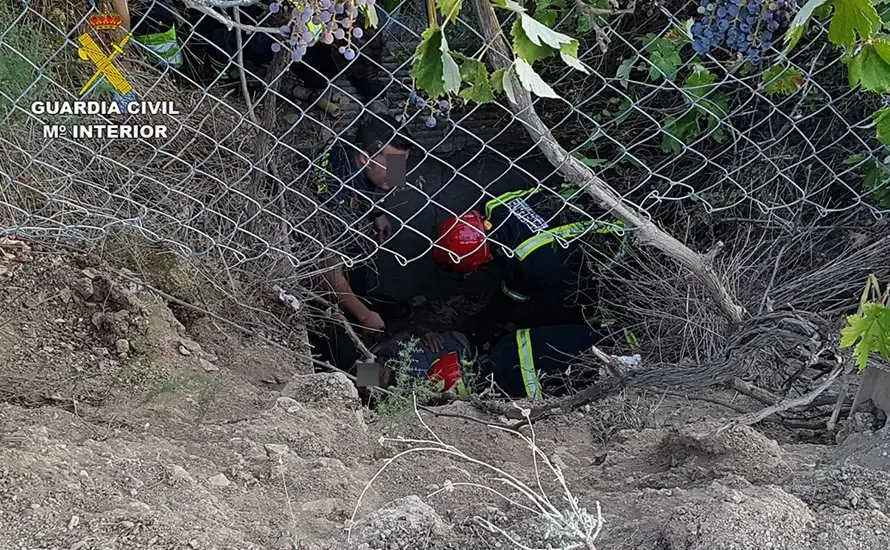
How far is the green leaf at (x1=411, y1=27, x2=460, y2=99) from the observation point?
1288 millimetres

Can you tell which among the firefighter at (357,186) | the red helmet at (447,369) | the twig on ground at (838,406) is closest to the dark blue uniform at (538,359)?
the red helmet at (447,369)

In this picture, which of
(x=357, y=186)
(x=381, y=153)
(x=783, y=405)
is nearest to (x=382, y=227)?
(x=357, y=186)

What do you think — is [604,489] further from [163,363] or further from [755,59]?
[163,363]

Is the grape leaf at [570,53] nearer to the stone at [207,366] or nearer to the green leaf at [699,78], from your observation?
the green leaf at [699,78]

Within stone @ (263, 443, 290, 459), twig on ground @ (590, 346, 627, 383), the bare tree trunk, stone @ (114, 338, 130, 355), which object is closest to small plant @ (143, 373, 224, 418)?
stone @ (114, 338, 130, 355)

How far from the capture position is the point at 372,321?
12.8 ft

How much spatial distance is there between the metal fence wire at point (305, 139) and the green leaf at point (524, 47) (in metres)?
0.46

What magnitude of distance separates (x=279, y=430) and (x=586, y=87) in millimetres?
1970

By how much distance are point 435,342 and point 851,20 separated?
2.95m

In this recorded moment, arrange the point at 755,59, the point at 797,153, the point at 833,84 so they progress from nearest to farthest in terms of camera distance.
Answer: the point at 755,59 → the point at 833,84 → the point at 797,153

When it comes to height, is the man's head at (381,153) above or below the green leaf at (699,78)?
below

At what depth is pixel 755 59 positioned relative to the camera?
1873 mm

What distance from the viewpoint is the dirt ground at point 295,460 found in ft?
4.63

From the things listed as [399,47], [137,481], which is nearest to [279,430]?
[137,481]
